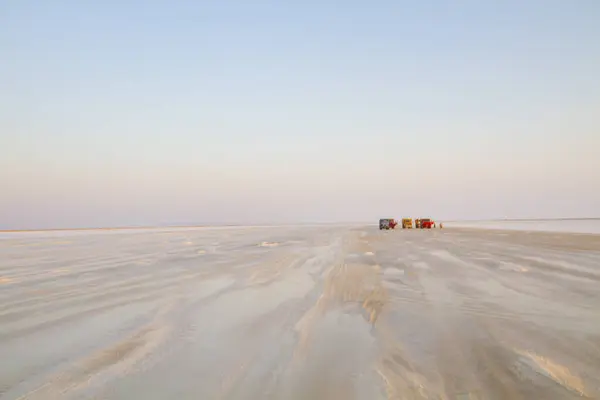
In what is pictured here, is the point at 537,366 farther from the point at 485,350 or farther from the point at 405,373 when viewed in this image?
the point at 405,373

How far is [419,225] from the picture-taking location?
58625mm

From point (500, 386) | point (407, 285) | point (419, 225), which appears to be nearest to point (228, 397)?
point (500, 386)

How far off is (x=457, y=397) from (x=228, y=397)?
1.67 meters

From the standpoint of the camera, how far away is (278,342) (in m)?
4.20

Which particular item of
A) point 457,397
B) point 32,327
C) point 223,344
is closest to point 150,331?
point 223,344

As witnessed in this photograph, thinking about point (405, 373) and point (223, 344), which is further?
point (223, 344)

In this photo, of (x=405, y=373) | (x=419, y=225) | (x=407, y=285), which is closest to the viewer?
(x=405, y=373)

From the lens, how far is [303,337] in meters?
4.36

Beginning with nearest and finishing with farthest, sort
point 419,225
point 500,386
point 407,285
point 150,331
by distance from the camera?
point 500,386 → point 150,331 → point 407,285 → point 419,225

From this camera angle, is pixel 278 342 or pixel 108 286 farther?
pixel 108 286

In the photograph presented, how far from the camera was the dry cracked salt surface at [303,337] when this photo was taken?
304 cm

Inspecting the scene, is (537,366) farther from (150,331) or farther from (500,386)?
(150,331)

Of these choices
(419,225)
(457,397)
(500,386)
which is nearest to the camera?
(457,397)

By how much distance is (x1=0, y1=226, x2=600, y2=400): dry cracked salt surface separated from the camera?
3.04 meters
